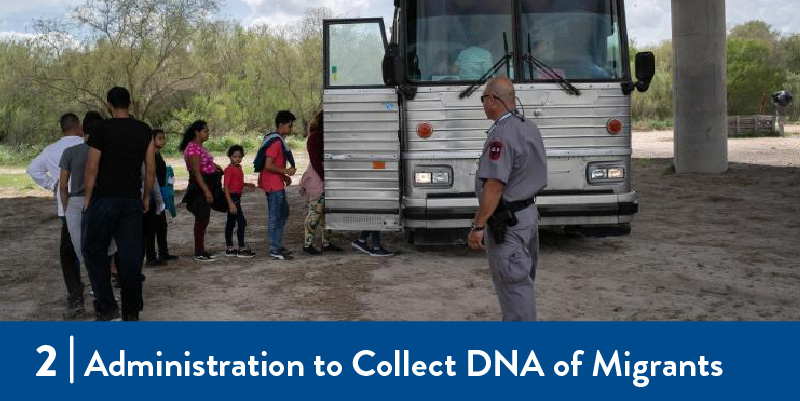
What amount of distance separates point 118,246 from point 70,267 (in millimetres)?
978

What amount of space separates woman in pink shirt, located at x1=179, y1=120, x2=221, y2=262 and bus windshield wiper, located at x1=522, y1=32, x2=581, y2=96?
3.33m

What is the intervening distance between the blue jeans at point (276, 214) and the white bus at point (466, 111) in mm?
494

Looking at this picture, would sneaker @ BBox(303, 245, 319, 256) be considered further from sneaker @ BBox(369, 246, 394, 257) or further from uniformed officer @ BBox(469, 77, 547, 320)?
uniformed officer @ BBox(469, 77, 547, 320)

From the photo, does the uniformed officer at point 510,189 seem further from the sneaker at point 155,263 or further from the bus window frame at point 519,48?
the sneaker at point 155,263

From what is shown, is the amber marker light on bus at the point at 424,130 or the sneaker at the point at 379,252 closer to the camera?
the amber marker light on bus at the point at 424,130

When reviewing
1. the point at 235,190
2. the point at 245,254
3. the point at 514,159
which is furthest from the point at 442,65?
the point at 514,159

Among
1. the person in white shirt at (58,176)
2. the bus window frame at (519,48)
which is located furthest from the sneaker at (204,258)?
the bus window frame at (519,48)

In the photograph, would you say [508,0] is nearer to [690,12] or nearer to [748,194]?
[748,194]

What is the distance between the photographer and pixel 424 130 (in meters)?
10.1

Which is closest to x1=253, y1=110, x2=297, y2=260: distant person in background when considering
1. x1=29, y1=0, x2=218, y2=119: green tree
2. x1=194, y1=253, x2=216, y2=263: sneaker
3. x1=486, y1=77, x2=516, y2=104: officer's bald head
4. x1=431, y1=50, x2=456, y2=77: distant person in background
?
x1=194, y1=253, x2=216, y2=263: sneaker

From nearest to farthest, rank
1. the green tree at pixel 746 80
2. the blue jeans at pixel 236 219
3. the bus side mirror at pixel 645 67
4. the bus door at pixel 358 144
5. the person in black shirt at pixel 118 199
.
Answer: the person in black shirt at pixel 118 199 → the bus side mirror at pixel 645 67 → the bus door at pixel 358 144 → the blue jeans at pixel 236 219 → the green tree at pixel 746 80

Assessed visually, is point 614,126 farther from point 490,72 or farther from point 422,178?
point 422,178

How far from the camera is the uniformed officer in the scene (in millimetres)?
5648

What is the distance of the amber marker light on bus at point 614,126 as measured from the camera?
33.3 feet
